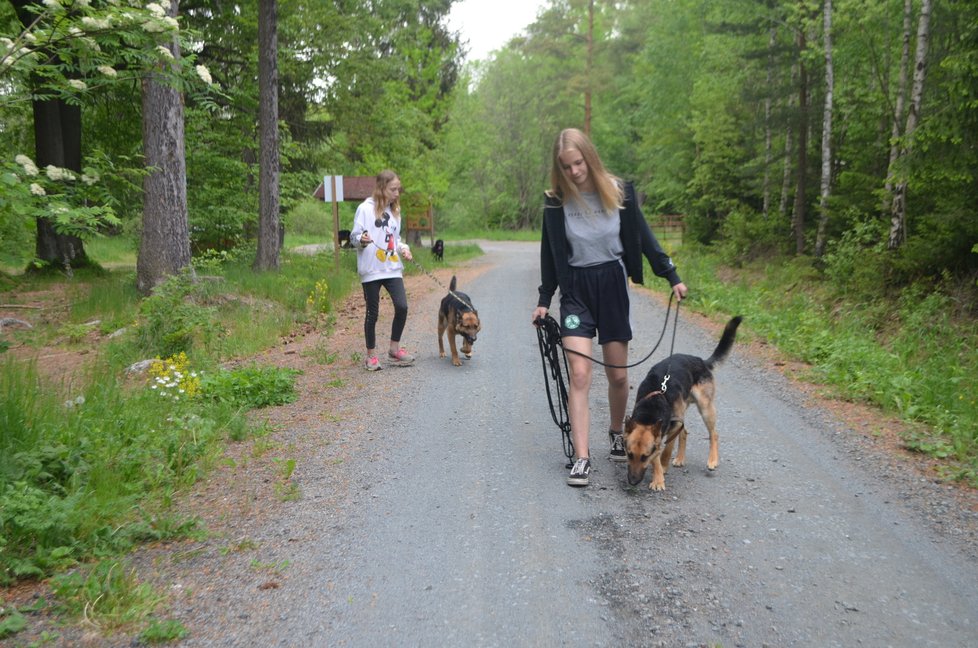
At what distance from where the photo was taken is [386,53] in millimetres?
24453

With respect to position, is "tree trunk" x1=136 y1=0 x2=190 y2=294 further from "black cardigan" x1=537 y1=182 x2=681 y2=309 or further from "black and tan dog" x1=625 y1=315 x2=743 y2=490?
"black and tan dog" x1=625 y1=315 x2=743 y2=490

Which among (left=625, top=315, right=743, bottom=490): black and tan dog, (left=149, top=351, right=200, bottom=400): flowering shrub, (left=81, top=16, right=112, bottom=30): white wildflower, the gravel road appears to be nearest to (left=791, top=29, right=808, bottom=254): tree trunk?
the gravel road

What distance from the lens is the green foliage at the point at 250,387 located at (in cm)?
663

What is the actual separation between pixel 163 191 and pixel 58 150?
6418mm

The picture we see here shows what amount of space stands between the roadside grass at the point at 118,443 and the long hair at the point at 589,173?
2.70 meters

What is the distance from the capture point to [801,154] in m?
17.5

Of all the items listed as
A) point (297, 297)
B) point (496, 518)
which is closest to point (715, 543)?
point (496, 518)

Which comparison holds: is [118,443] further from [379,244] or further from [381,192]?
[381,192]

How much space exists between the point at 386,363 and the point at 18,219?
4.66 meters

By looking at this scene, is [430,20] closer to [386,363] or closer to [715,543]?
[386,363]

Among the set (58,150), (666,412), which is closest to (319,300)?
(58,150)

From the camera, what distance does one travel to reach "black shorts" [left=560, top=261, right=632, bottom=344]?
477cm

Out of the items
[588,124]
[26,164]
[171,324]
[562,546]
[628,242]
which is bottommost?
[562,546]

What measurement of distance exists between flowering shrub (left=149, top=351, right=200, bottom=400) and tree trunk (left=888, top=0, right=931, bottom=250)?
9.90m
